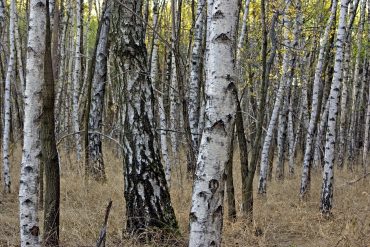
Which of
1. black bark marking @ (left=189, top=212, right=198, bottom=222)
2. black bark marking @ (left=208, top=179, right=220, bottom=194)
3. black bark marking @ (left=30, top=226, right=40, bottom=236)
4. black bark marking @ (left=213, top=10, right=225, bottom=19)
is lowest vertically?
black bark marking @ (left=30, top=226, right=40, bottom=236)

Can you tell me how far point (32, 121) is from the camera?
3.96 m

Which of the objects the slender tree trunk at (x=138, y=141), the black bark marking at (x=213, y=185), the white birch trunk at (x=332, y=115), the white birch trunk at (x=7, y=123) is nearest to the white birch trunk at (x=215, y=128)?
the black bark marking at (x=213, y=185)

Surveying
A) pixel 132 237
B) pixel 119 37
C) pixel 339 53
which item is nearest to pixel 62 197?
pixel 132 237

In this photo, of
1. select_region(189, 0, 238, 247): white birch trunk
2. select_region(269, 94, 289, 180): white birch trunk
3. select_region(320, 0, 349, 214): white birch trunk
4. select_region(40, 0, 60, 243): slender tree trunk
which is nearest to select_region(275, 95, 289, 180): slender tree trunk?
select_region(269, 94, 289, 180): white birch trunk

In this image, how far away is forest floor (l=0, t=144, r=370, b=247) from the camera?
17.9 ft

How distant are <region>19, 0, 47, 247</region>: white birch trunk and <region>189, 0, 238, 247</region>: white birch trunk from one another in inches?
70.2

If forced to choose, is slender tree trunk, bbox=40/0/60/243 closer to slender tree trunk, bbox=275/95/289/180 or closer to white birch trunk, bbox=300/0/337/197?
white birch trunk, bbox=300/0/337/197

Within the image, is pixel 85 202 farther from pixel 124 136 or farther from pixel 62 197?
pixel 124 136

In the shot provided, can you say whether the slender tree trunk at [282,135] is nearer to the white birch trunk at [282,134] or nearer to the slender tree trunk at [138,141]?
the white birch trunk at [282,134]

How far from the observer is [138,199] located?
16.7 feet

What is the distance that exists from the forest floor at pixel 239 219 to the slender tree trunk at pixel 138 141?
0.33 meters

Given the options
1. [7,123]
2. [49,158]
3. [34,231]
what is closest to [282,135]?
[7,123]

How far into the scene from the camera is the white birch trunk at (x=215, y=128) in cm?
290

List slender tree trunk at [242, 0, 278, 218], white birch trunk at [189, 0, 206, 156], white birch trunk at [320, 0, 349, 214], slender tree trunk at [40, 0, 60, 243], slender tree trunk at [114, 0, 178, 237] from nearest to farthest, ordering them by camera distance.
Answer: slender tree trunk at [40, 0, 60, 243]
slender tree trunk at [114, 0, 178, 237]
slender tree trunk at [242, 0, 278, 218]
white birch trunk at [320, 0, 349, 214]
white birch trunk at [189, 0, 206, 156]
